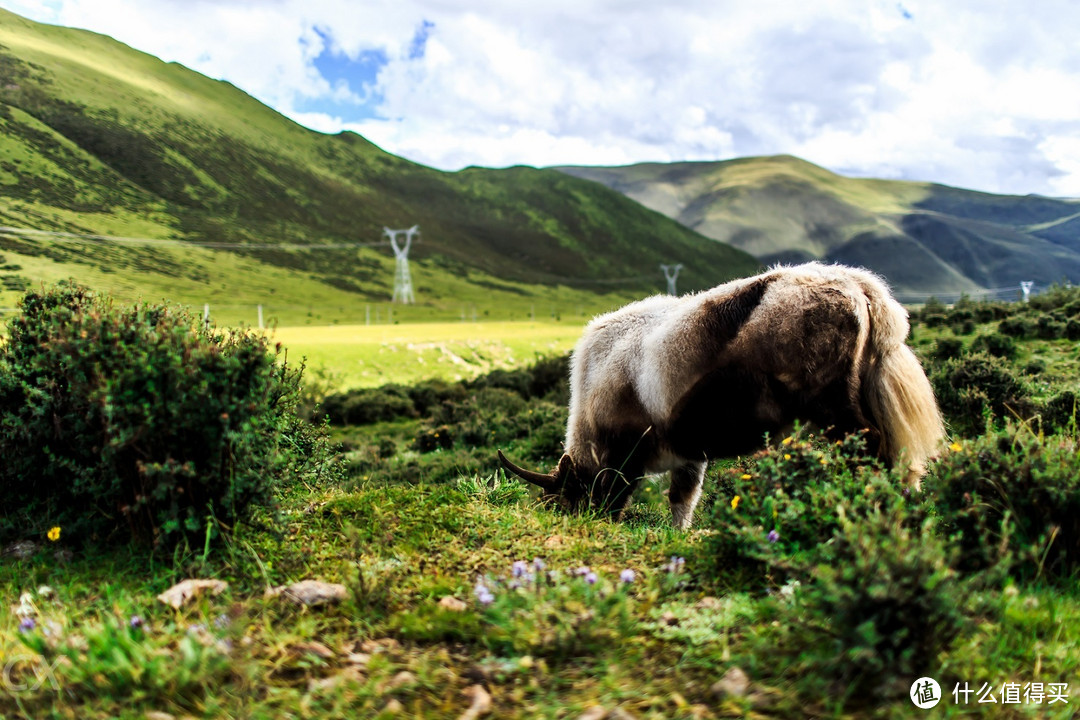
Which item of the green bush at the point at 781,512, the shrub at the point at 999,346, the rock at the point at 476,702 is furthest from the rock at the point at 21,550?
the shrub at the point at 999,346

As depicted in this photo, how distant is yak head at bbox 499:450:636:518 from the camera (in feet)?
19.0

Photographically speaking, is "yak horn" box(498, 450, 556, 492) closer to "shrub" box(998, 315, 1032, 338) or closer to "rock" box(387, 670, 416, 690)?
"rock" box(387, 670, 416, 690)

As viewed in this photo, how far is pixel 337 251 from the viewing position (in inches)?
4929

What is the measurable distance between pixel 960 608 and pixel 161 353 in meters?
3.94

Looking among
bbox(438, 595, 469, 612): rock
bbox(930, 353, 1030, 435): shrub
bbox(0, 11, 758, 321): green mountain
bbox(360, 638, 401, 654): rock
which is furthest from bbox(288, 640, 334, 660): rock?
bbox(0, 11, 758, 321): green mountain

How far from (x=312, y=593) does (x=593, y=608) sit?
1392mm

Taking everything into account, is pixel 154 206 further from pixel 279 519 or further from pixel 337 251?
pixel 279 519

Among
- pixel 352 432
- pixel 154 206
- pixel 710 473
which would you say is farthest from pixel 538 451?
pixel 154 206

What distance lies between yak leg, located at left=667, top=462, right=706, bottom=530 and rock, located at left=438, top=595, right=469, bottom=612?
3.21 metres

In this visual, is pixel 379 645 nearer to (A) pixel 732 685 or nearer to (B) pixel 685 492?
(A) pixel 732 685

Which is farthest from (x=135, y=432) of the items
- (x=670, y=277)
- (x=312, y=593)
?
(x=670, y=277)

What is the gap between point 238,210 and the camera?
12419 cm

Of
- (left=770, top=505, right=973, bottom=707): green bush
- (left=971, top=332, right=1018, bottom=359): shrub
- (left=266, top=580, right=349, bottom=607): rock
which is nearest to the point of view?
(left=770, top=505, right=973, bottom=707): green bush

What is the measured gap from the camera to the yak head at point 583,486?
5781 mm
